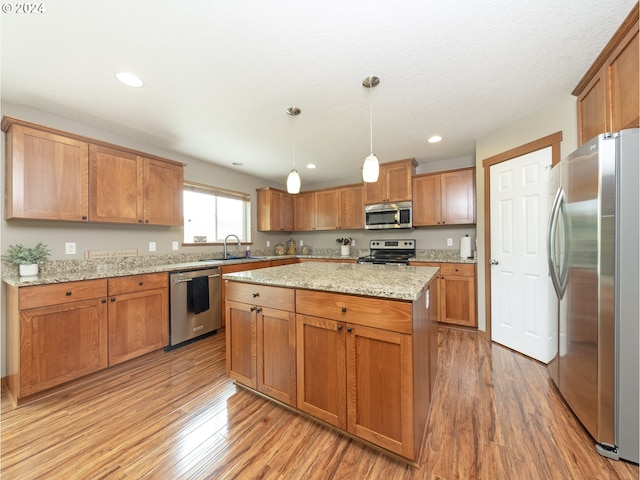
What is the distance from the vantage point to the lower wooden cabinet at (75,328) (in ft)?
6.17

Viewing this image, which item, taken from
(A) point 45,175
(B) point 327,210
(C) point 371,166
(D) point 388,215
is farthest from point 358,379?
(B) point 327,210

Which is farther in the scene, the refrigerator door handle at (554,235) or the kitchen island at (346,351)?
the refrigerator door handle at (554,235)

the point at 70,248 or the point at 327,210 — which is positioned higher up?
the point at 327,210

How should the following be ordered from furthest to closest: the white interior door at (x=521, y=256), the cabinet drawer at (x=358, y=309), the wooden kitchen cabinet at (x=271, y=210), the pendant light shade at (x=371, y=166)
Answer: the wooden kitchen cabinet at (x=271, y=210)
the white interior door at (x=521, y=256)
the pendant light shade at (x=371, y=166)
the cabinet drawer at (x=358, y=309)

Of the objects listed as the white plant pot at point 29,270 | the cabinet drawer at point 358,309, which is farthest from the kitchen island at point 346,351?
the white plant pot at point 29,270

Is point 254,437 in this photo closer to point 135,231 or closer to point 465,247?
point 135,231

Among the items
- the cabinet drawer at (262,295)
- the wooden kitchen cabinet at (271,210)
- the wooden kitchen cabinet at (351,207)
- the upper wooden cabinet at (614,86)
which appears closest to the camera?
the upper wooden cabinet at (614,86)

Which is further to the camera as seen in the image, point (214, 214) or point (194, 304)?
point (214, 214)

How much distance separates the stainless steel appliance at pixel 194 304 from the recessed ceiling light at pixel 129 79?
1817 mm

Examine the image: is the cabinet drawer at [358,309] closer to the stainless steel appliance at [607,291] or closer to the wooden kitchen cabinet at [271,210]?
the stainless steel appliance at [607,291]

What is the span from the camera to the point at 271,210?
15.9ft

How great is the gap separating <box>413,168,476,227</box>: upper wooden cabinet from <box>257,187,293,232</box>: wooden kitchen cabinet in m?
2.52

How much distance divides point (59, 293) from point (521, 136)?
14.8 feet

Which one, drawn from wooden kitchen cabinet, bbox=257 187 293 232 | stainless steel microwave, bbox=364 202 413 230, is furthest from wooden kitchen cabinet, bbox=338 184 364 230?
wooden kitchen cabinet, bbox=257 187 293 232
